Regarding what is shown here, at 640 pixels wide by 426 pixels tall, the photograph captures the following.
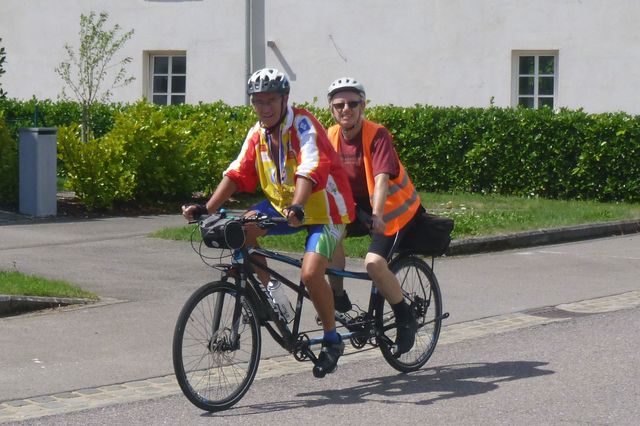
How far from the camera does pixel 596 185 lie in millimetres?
18531

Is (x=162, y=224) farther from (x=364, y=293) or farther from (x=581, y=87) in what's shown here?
(x=581, y=87)

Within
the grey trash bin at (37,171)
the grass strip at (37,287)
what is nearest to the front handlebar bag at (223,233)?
the grass strip at (37,287)

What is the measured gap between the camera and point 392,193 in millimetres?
7359

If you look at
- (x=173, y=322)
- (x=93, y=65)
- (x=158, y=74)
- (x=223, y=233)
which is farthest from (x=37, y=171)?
(x=223, y=233)

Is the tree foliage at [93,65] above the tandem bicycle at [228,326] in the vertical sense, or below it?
above

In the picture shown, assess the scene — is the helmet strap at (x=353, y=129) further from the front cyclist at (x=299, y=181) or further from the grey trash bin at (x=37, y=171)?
the grey trash bin at (x=37, y=171)

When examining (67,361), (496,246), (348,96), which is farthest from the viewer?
(496,246)

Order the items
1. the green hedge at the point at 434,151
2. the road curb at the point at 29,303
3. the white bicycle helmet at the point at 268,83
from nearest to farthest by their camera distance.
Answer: the white bicycle helmet at the point at 268,83 < the road curb at the point at 29,303 < the green hedge at the point at 434,151

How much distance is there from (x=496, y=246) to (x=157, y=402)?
7.51 metres

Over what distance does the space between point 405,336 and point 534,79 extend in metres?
14.7

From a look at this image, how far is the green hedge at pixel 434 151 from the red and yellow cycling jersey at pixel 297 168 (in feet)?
31.0

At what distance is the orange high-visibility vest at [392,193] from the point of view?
7270mm

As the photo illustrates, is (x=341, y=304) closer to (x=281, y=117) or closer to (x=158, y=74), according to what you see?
(x=281, y=117)

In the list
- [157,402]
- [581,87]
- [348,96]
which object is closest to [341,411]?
[157,402]
